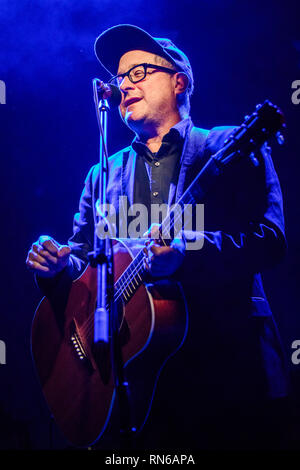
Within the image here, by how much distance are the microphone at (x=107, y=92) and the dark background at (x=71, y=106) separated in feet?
2.99

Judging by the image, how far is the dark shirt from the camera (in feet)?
7.09

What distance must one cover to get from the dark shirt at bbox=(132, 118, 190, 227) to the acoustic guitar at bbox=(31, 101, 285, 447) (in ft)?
1.00

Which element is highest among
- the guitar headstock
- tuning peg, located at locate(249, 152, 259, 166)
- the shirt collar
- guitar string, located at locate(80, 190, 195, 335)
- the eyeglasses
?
the eyeglasses

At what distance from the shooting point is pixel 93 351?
191cm

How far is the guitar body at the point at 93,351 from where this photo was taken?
173 cm

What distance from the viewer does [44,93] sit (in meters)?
3.05

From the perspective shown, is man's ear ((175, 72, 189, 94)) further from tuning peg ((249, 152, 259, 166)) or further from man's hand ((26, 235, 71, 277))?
man's hand ((26, 235, 71, 277))

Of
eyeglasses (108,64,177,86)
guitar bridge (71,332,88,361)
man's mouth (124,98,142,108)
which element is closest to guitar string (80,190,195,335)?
guitar bridge (71,332,88,361)

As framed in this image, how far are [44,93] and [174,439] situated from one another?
256 centimetres

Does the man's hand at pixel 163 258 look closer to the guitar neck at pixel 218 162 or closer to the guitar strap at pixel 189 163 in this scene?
the guitar neck at pixel 218 162

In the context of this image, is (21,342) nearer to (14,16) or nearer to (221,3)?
(14,16)

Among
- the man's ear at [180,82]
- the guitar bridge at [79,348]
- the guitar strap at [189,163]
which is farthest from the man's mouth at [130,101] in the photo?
the guitar bridge at [79,348]

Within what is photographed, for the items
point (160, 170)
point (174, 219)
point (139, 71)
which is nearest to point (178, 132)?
point (160, 170)
